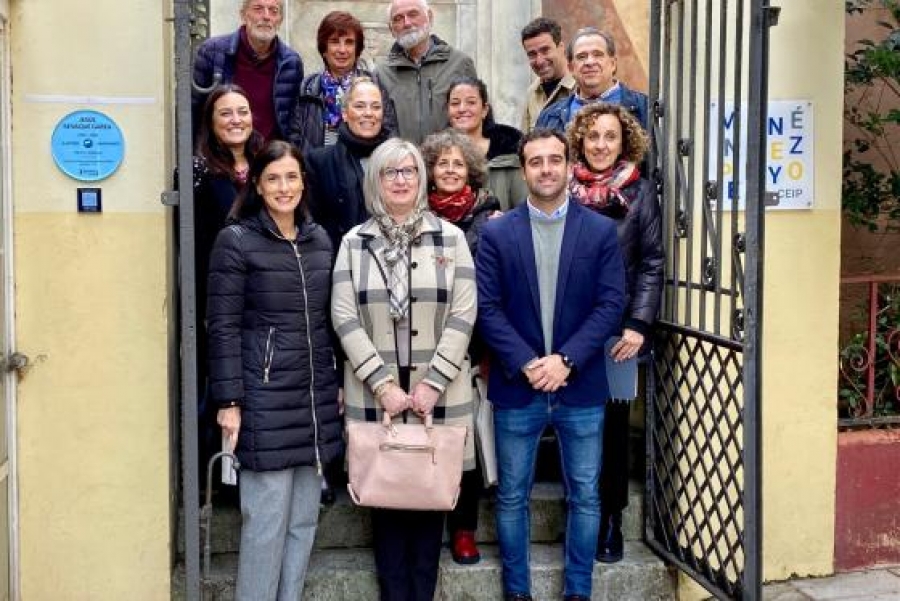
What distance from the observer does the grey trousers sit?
12.3ft

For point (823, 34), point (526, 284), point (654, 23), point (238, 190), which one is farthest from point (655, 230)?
point (238, 190)

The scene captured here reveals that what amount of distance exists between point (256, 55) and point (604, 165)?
160 centimetres

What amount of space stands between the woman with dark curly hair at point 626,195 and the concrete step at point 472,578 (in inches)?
28.3

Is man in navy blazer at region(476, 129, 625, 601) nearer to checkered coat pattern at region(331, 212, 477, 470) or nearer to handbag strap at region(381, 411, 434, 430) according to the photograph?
checkered coat pattern at region(331, 212, 477, 470)

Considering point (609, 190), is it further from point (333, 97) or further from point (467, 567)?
point (467, 567)

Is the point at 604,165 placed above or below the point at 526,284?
above

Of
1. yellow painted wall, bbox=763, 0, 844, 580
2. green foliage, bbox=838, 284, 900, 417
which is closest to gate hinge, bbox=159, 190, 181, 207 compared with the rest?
yellow painted wall, bbox=763, 0, 844, 580

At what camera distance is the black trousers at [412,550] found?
13.2 feet

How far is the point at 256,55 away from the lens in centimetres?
470

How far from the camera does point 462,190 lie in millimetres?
4191

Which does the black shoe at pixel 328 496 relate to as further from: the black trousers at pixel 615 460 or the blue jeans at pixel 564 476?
the black trousers at pixel 615 460

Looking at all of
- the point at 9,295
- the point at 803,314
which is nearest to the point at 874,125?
the point at 803,314

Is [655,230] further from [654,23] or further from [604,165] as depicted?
[654,23]

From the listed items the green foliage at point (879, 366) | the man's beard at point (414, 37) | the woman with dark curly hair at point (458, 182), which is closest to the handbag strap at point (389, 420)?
the woman with dark curly hair at point (458, 182)
